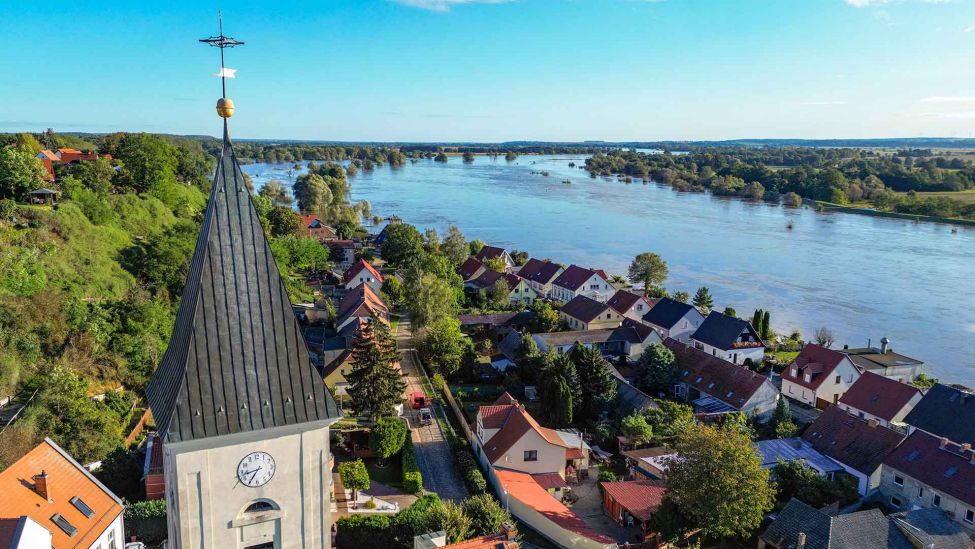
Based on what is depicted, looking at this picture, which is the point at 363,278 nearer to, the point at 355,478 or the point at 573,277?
the point at 573,277

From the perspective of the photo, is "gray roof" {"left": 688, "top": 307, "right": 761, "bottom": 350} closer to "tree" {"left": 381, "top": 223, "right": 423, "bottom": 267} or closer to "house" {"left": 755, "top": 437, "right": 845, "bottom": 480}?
"house" {"left": 755, "top": 437, "right": 845, "bottom": 480}

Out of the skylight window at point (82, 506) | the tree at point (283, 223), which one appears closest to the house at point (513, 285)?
the tree at point (283, 223)

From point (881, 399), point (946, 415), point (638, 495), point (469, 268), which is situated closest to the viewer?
point (638, 495)

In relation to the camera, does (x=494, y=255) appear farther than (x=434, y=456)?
Yes

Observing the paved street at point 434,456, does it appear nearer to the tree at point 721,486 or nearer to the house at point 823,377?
the tree at point 721,486

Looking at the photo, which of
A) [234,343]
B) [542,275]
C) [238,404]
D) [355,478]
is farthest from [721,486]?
[542,275]

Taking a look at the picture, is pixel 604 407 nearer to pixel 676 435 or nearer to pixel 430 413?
pixel 676 435

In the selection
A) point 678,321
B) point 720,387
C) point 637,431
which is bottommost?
point 637,431

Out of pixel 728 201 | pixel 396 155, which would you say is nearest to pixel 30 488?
pixel 728 201
